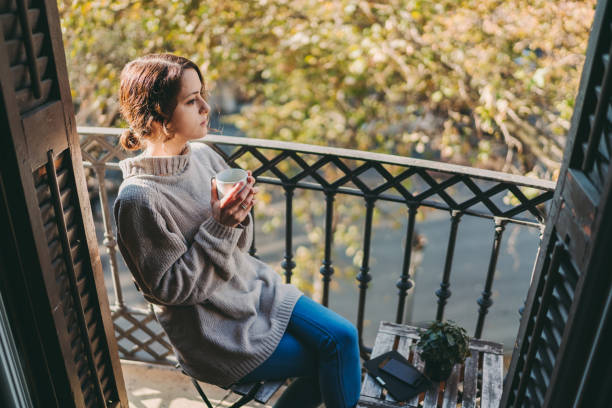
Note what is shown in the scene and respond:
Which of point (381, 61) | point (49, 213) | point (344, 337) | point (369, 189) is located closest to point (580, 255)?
point (344, 337)

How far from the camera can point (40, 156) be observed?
150 centimetres

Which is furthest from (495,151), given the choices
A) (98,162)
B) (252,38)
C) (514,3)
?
(98,162)

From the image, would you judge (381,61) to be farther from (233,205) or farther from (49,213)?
(49,213)

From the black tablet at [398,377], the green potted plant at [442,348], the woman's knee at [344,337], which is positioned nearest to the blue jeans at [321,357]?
the woman's knee at [344,337]

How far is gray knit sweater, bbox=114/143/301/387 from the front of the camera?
1.61 m

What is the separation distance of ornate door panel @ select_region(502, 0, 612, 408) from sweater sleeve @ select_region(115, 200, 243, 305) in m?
0.96

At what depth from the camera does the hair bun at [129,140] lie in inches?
73.7

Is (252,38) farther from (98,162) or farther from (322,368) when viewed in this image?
(322,368)

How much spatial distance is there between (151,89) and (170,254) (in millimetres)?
528

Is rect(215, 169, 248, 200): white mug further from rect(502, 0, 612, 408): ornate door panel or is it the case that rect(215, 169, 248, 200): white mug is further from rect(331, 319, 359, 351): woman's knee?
rect(502, 0, 612, 408): ornate door panel

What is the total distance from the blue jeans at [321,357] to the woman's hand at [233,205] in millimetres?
465

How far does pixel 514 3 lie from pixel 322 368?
3767 millimetres

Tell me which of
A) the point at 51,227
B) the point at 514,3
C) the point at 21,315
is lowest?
the point at 21,315

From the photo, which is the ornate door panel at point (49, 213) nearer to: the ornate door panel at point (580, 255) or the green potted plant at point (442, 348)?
the green potted plant at point (442, 348)
